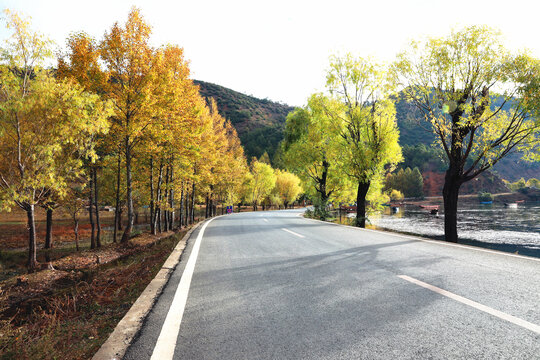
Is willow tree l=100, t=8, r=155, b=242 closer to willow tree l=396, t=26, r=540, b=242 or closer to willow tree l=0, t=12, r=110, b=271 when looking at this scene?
willow tree l=0, t=12, r=110, b=271

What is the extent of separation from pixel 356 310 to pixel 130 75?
40.7 feet

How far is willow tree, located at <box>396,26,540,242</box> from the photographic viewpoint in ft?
31.8

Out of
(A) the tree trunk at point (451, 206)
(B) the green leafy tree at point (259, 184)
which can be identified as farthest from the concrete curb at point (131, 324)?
(B) the green leafy tree at point (259, 184)

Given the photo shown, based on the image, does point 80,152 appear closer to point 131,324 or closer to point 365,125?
point 131,324

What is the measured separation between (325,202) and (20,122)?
19.3 m

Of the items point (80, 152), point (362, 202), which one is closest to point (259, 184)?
point (362, 202)

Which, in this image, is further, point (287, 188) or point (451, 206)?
point (287, 188)

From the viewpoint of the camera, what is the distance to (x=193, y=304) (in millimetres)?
3418

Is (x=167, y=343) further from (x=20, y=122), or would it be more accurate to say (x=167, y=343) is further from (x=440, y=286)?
(x=20, y=122)

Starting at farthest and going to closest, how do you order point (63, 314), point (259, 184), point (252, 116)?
1. point (252, 116)
2. point (259, 184)
3. point (63, 314)

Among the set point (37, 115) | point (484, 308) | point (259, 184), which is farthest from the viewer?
point (259, 184)

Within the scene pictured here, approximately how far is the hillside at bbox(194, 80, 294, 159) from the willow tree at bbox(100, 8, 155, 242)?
320ft

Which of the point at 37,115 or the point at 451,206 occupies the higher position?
the point at 37,115

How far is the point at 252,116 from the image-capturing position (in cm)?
15512
